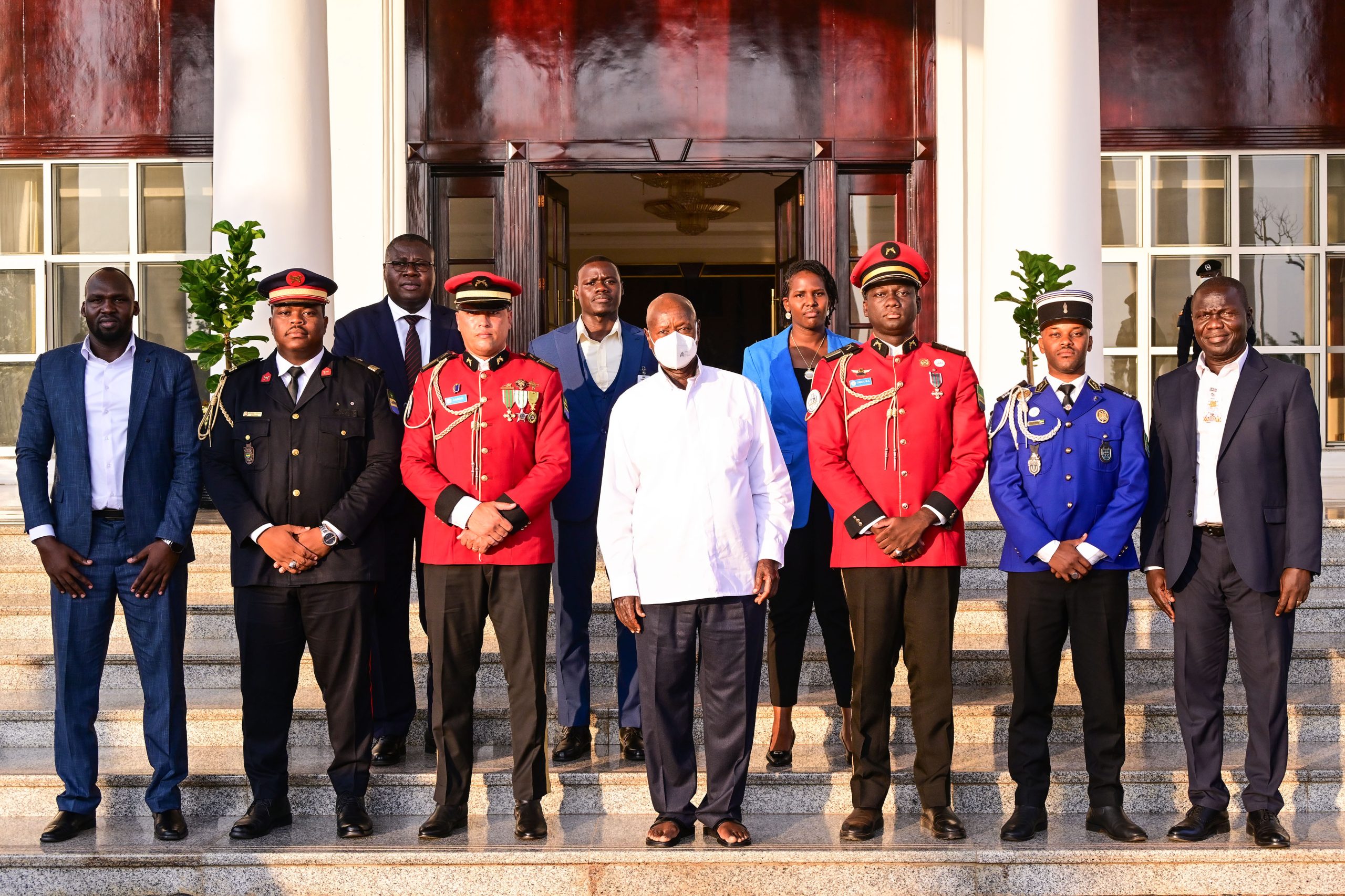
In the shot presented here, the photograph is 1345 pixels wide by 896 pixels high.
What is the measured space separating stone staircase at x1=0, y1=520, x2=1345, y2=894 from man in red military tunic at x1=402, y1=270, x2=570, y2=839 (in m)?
0.28

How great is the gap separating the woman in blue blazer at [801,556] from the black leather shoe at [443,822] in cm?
122

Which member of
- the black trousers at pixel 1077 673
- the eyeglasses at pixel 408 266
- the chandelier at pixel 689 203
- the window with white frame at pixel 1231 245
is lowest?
the black trousers at pixel 1077 673

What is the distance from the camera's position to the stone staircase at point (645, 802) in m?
4.20

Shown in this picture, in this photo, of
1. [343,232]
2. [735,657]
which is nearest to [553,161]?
[343,232]

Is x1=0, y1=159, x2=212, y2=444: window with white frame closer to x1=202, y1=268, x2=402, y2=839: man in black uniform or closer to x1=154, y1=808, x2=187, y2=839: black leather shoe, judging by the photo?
x1=202, y1=268, x2=402, y2=839: man in black uniform

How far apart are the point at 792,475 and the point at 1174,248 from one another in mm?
5561

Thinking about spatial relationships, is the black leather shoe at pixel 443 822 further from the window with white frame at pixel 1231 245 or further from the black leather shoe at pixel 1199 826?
the window with white frame at pixel 1231 245

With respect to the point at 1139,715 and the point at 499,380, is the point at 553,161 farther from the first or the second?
the point at 1139,715

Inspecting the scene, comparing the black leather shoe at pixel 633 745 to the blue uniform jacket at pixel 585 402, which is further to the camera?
the blue uniform jacket at pixel 585 402

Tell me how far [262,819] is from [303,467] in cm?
126

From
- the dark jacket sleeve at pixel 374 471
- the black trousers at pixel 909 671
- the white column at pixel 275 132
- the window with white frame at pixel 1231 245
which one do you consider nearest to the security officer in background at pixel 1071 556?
the black trousers at pixel 909 671

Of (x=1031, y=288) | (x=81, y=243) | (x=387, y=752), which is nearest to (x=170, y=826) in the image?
(x=387, y=752)

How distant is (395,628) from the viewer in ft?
16.6

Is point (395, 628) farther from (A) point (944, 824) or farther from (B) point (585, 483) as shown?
(A) point (944, 824)
